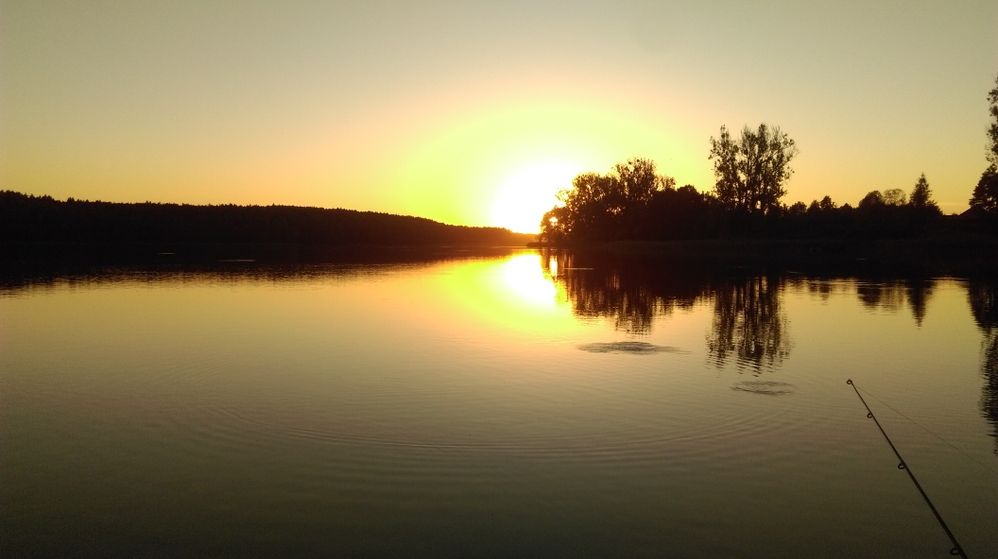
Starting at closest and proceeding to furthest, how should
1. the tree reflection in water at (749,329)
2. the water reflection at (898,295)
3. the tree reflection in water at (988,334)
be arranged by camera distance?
the tree reflection in water at (988,334)
the tree reflection in water at (749,329)
the water reflection at (898,295)

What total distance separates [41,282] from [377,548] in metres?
48.1

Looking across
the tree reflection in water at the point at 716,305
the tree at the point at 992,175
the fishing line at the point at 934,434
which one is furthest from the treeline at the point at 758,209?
the fishing line at the point at 934,434

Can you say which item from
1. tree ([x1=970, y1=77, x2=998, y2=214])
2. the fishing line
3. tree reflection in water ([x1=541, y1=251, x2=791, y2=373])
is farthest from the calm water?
tree ([x1=970, y1=77, x2=998, y2=214])

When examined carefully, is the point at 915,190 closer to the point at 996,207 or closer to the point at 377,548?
the point at 996,207

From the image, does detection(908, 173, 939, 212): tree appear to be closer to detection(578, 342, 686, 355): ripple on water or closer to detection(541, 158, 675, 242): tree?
detection(541, 158, 675, 242): tree

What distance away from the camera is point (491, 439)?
481 inches

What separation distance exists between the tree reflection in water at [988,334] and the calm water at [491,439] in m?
0.19

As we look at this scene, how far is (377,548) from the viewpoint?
8055 mm

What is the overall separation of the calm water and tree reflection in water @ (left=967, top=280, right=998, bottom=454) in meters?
0.19

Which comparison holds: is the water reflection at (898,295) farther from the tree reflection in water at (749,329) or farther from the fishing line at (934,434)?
the fishing line at (934,434)

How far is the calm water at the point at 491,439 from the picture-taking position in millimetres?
8539

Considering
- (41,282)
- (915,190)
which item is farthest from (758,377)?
(915,190)

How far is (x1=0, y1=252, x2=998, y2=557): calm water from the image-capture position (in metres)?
8.54

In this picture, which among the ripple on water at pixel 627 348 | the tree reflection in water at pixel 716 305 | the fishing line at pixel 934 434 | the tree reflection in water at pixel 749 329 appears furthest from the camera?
the tree reflection in water at pixel 716 305
